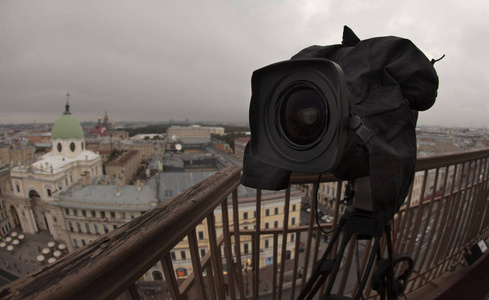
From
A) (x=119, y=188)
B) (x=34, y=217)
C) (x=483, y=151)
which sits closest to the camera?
(x=483, y=151)

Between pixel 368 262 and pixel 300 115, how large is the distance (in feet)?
2.59

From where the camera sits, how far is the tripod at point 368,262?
1.04 m

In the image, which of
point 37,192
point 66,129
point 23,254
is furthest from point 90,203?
point 66,129

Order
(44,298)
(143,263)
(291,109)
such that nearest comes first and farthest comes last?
(44,298) → (143,263) → (291,109)

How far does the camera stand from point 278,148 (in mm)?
1027

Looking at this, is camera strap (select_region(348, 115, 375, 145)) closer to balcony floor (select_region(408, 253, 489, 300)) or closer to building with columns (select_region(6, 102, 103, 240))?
balcony floor (select_region(408, 253, 489, 300))

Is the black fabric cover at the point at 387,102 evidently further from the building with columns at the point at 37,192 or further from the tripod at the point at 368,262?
the building with columns at the point at 37,192

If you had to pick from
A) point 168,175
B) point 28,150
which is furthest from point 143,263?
point 28,150

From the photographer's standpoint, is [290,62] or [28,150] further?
[28,150]

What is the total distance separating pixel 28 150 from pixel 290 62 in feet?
151

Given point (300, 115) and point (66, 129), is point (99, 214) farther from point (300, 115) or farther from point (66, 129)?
point (300, 115)

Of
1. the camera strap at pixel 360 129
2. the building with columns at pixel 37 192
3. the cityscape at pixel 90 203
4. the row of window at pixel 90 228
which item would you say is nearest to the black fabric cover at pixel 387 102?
the camera strap at pixel 360 129

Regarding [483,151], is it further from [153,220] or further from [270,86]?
[153,220]

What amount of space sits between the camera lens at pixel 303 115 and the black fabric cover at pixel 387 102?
4.3 inches
